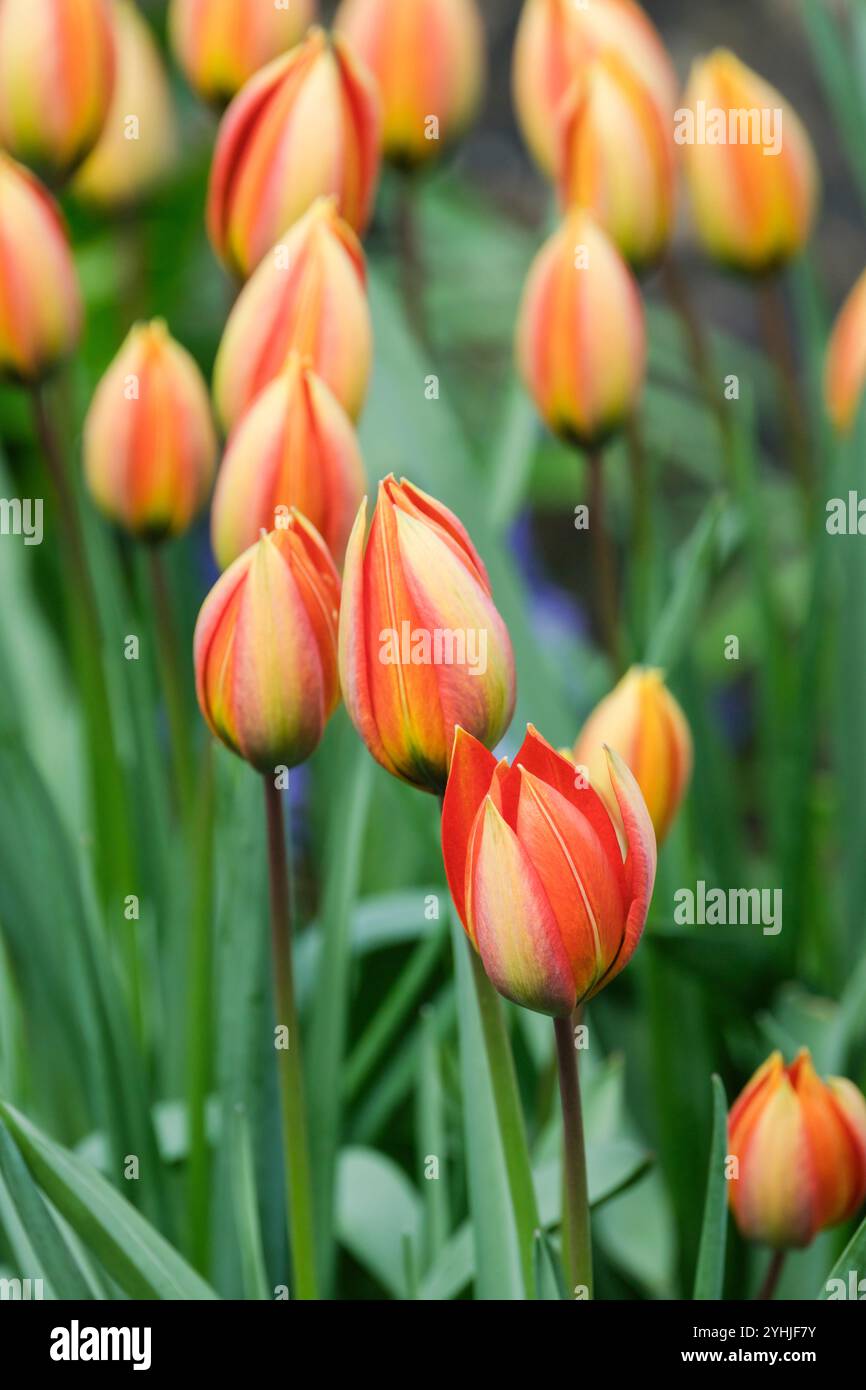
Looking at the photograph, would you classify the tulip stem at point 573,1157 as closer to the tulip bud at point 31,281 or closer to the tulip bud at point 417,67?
the tulip bud at point 31,281

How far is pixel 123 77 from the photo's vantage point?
2.19 ft

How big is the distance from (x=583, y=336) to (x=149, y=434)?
149 mm

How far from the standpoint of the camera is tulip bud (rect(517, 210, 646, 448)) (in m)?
0.51

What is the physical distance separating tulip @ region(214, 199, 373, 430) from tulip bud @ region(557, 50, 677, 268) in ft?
0.48

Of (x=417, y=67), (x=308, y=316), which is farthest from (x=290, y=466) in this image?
(x=417, y=67)

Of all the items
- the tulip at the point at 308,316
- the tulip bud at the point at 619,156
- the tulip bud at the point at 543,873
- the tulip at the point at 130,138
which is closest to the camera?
the tulip bud at the point at 543,873

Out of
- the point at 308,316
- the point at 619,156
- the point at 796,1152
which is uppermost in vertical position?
the point at 619,156

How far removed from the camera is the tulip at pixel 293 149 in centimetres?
46

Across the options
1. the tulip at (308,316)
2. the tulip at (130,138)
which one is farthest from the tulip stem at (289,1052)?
the tulip at (130,138)

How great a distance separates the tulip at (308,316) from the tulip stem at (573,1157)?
197mm

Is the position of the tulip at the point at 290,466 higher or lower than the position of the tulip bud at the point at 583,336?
lower

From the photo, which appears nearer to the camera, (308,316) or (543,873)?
(543,873)

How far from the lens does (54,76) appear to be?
1.70 ft

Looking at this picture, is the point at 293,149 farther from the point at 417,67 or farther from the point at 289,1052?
the point at 289,1052
